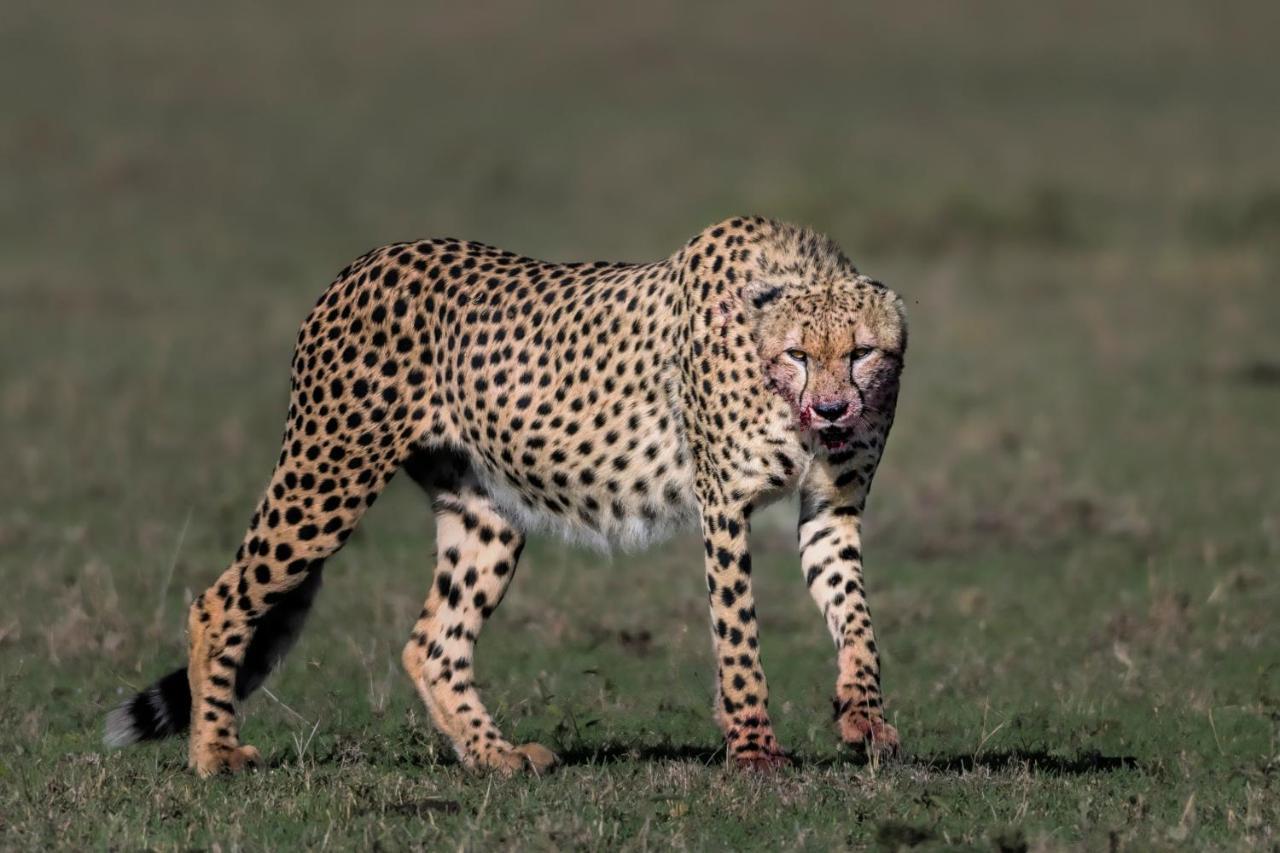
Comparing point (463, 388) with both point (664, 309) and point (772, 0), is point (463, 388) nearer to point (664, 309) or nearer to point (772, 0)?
point (664, 309)

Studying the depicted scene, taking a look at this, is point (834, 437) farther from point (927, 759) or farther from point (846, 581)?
point (927, 759)

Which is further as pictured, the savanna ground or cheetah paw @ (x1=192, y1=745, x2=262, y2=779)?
cheetah paw @ (x1=192, y1=745, x2=262, y2=779)

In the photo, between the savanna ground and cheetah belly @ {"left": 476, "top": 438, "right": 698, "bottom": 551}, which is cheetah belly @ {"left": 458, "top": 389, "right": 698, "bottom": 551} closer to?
cheetah belly @ {"left": 476, "top": 438, "right": 698, "bottom": 551}

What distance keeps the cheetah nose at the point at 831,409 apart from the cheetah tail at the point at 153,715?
2.00m

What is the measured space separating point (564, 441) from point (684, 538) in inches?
172

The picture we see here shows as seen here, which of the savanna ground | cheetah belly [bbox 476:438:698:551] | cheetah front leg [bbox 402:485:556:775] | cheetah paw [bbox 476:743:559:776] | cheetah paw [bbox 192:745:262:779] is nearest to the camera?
the savanna ground

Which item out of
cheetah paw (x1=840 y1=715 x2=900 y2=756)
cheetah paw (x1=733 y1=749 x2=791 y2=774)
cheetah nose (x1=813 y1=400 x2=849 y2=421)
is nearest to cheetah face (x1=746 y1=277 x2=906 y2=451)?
cheetah nose (x1=813 y1=400 x2=849 y2=421)

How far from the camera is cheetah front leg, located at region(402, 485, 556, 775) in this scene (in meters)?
6.66

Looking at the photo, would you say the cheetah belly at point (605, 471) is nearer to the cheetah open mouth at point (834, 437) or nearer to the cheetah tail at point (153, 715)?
the cheetah open mouth at point (834, 437)

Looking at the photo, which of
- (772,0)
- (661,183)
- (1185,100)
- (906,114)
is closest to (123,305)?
(661,183)

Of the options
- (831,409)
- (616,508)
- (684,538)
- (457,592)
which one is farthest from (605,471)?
(684,538)

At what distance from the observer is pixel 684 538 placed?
429 inches

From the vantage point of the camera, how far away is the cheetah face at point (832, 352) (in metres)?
5.80

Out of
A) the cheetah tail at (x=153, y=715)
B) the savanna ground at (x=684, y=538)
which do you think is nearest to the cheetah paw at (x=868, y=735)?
the savanna ground at (x=684, y=538)
